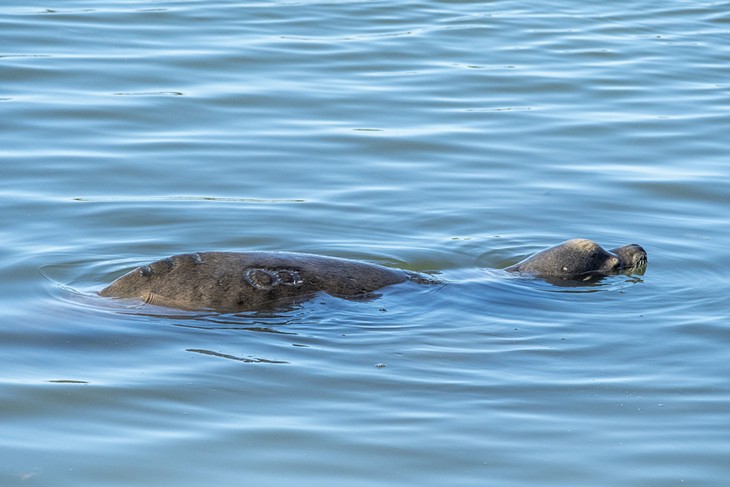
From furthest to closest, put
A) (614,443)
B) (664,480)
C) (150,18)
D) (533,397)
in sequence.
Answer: (150,18)
(533,397)
(614,443)
(664,480)

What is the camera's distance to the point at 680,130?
1237 centimetres

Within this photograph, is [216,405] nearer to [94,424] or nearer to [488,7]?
[94,424]

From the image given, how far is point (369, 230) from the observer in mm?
9266

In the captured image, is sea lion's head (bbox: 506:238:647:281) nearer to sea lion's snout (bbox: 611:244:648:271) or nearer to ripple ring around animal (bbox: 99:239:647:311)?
sea lion's snout (bbox: 611:244:648:271)

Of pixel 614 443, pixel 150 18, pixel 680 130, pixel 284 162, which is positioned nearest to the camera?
pixel 614 443

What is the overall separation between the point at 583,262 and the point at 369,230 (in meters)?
1.64

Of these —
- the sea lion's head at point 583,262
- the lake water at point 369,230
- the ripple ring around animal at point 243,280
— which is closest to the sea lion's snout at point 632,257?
the sea lion's head at point 583,262

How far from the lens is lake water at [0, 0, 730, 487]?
554 cm

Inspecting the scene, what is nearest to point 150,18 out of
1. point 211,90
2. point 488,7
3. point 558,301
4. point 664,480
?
point 211,90

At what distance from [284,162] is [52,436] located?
5.57 meters

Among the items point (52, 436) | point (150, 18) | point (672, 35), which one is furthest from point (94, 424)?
point (672, 35)

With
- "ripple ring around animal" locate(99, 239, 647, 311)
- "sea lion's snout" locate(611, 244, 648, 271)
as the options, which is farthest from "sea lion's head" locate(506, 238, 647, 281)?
"ripple ring around animal" locate(99, 239, 647, 311)

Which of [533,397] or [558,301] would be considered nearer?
[533,397]

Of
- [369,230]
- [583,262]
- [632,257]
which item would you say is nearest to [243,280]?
[369,230]
